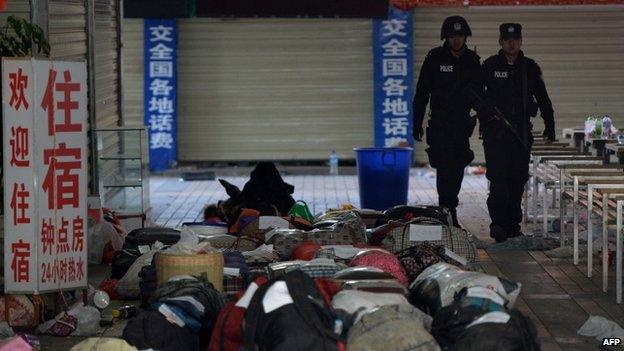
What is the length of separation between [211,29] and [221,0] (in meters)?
0.81

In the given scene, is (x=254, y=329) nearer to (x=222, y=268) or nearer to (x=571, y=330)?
(x=222, y=268)

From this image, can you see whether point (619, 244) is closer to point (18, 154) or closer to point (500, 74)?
point (500, 74)

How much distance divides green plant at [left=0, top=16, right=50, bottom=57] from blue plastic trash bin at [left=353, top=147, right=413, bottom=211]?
6337mm

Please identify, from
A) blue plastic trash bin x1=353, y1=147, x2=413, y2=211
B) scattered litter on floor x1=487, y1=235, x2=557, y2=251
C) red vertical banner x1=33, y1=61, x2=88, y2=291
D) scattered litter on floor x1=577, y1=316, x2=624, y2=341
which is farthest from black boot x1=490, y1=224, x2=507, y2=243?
red vertical banner x1=33, y1=61, x2=88, y2=291

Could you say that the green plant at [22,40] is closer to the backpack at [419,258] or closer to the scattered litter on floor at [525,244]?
the backpack at [419,258]

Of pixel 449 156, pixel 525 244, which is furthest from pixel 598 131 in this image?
pixel 525 244

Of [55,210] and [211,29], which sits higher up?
[211,29]

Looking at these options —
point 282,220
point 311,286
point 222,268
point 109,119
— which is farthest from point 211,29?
point 311,286

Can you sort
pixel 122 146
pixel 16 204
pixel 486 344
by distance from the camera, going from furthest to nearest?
1. pixel 122 146
2. pixel 16 204
3. pixel 486 344

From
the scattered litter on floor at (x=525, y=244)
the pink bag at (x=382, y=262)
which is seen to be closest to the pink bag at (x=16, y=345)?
the pink bag at (x=382, y=262)

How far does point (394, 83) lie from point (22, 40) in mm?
11372

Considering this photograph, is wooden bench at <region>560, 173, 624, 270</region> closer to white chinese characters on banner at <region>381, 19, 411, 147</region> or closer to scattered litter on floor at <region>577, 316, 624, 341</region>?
scattered litter on floor at <region>577, 316, 624, 341</region>

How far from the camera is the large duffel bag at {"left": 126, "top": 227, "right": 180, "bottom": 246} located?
A: 11.7 m

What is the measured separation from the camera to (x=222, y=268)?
941 centimetres
